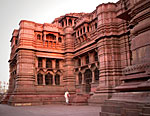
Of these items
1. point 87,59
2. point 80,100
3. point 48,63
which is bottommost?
point 80,100

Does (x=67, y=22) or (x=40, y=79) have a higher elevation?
(x=67, y=22)

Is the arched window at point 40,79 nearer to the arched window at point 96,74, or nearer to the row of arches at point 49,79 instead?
the row of arches at point 49,79

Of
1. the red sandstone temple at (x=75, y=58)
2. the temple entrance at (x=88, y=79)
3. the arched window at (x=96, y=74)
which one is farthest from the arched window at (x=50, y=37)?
the arched window at (x=96, y=74)

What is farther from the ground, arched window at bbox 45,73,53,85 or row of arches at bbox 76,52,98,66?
row of arches at bbox 76,52,98,66

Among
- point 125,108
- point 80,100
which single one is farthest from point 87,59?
point 125,108

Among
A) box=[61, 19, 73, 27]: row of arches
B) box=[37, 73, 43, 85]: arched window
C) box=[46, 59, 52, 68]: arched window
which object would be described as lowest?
box=[37, 73, 43, 85]: arched window

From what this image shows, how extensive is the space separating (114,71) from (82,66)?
654 cm

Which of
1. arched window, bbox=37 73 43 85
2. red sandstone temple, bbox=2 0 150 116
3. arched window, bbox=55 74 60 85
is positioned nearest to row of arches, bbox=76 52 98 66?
red sandstone temple, bbox=2 0 150 116

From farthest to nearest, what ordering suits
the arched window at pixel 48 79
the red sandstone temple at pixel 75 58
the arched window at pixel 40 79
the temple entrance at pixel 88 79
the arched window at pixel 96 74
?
the arched window at pixel 48 79 < the arched window at pixel 40 79 < the temple entrance at pixel 88 79 < the arched window at pixel 96 74 < the red sandstone temple at pixel 75 58

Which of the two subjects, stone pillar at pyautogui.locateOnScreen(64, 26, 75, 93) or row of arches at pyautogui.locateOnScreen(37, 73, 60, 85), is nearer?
row of arches at pyautogui.locateOnScreen(37, 73, 60, 85)

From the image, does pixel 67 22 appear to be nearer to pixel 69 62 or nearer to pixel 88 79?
pixel 69 62

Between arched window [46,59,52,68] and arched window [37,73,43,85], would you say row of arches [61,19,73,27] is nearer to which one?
arched window [46,59,52,68]

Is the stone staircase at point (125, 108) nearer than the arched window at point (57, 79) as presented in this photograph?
Yes

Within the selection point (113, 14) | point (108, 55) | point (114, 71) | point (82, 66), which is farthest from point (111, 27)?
point (82, 66)
